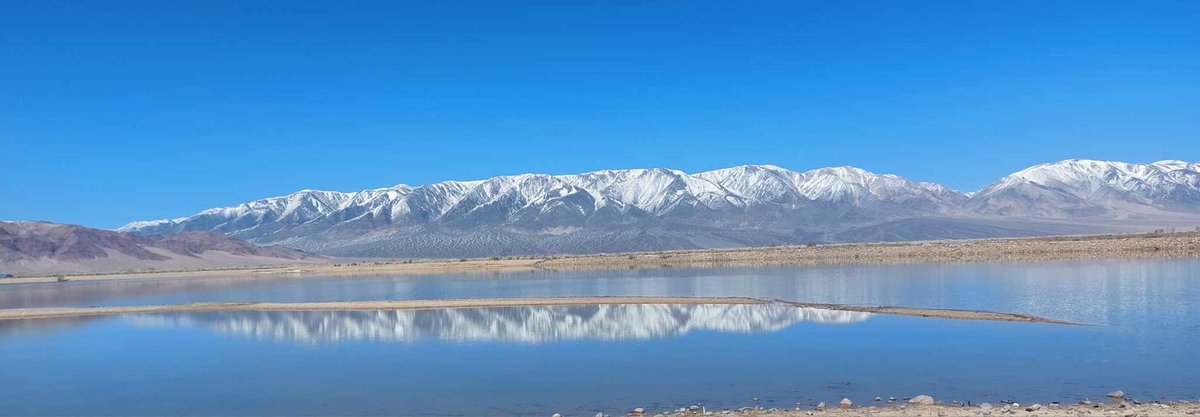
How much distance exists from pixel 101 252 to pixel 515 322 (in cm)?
15616

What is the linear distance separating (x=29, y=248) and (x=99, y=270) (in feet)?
51.3

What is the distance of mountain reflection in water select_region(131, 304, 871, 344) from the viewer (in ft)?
93.1

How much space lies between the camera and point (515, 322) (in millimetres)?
32562

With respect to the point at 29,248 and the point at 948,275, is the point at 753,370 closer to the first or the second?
the point at 948,275

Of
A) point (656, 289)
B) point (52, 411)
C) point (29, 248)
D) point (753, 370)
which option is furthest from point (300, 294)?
point (29, 248)

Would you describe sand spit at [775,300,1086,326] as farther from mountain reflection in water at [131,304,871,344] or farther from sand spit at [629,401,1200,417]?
sand spit at [629,401,1200,417]

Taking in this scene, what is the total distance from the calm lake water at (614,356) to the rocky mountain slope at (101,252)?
123m

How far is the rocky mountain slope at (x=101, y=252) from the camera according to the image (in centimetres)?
14475

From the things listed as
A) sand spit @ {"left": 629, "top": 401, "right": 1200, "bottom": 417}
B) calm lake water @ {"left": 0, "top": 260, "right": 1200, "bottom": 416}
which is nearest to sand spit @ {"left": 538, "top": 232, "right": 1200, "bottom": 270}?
calm lake water @ {"left": 0, "top": 260, "right": 1200, "bottom": 416}

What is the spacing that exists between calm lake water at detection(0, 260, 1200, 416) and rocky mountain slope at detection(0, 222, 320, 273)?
123454mm

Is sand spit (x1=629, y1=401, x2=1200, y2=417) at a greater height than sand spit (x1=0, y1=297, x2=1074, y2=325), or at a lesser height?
greater

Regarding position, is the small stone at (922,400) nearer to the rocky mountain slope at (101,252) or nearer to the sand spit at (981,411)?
the sand spit at (981,411)

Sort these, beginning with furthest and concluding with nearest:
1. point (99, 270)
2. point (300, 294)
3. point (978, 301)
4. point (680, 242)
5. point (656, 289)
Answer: point (680, 242), point (99, 270), point (300, 294), point (656, 289), point (978, 301)

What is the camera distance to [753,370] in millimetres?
19938
